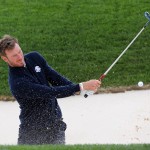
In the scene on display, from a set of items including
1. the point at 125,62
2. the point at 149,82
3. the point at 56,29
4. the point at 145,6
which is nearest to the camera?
the point at 149,82

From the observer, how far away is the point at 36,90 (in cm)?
469

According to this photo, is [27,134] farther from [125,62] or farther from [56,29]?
[56,29]

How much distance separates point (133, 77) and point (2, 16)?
160 inches

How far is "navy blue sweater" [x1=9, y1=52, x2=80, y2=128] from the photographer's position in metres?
4.70

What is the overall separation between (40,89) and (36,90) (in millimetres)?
38

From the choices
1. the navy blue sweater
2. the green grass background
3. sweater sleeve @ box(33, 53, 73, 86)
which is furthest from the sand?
the navy blue sweater

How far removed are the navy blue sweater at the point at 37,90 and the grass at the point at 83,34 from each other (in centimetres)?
342

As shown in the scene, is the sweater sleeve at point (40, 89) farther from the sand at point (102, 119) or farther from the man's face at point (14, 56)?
the sand at point (102, 119)

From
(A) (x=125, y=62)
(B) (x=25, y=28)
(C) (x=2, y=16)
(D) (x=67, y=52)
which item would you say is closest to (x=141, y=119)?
(A) (x=125, y=62)

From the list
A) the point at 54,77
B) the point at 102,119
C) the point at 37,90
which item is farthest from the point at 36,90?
the point at 102,119

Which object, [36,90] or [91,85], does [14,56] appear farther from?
[91,85]

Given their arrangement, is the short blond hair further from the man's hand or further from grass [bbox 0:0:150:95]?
grass [bbox 0:0:150:95]

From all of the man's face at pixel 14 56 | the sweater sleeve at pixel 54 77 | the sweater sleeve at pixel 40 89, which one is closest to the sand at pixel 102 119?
the sweater sleeve at pixel 54 77

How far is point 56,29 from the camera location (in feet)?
35.2
